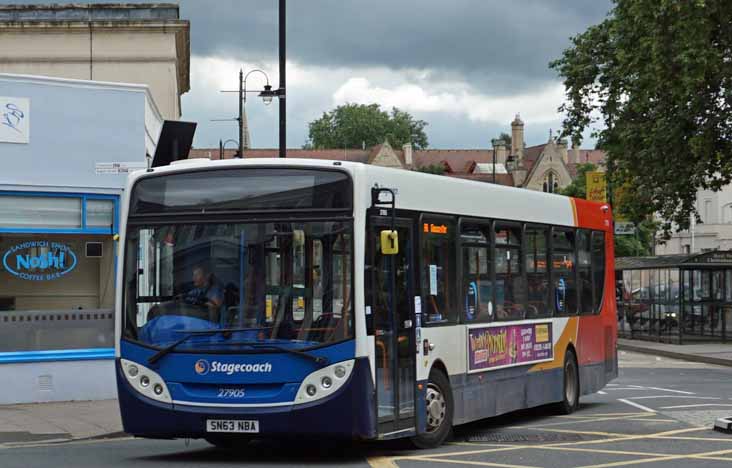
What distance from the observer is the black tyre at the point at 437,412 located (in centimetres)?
1323

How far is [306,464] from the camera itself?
12.0 m

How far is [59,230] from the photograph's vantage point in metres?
19.3

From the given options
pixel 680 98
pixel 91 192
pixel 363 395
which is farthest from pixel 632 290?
pixel 363 395

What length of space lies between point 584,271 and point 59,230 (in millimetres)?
7650

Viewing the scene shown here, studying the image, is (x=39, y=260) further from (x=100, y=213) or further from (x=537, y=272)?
(x=537, y=272)

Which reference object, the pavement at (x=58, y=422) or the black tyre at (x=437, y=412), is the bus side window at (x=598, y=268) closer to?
the black tyre at (x=437, y=412)

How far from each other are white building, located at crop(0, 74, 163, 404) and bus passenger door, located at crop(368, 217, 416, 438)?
7812 millimetres

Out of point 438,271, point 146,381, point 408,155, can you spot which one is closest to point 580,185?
point 408,155

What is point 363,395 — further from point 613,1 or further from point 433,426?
point 613,1

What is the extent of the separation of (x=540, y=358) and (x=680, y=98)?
2516 centimetres

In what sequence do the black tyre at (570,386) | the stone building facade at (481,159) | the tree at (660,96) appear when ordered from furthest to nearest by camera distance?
the stone building facade at (481,159), the tree at (660,96), the black tyre at (570,386)

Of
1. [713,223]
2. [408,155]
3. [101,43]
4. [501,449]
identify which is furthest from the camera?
[408,155]

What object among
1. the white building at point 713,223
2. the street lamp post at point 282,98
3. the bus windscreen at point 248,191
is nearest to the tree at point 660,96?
the street lamp post at point 282,98

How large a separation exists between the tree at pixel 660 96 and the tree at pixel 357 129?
125m
